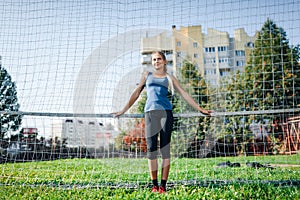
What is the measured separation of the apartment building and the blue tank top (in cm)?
157

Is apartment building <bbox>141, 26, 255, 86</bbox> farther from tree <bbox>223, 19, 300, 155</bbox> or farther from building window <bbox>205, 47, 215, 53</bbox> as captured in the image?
tree <bbox>223, 19, 300, 155</bbox>

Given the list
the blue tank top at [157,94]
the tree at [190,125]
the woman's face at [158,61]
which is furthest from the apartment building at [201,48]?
the blue tank top at [157,94]

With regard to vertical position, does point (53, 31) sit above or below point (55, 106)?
above

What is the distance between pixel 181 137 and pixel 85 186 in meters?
5.40

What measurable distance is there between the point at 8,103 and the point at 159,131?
11.5 ft

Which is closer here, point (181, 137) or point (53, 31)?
point (53, 31)

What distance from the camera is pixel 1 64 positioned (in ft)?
14.0

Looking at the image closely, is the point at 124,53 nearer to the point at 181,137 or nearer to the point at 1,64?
the point at 1,64

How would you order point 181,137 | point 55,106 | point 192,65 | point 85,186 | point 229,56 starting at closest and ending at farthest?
point 85,186 < point 55,106 < point 229,56 < point 192,65 < point 181,137

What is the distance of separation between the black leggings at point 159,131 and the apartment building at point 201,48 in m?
1.83

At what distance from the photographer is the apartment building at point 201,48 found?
16.7ft

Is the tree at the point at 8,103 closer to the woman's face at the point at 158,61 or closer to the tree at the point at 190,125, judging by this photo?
the woman's face at the point at 158,61

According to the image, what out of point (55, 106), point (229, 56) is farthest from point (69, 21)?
point (229, 56)

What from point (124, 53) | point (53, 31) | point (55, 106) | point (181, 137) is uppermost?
point (53, 31)
